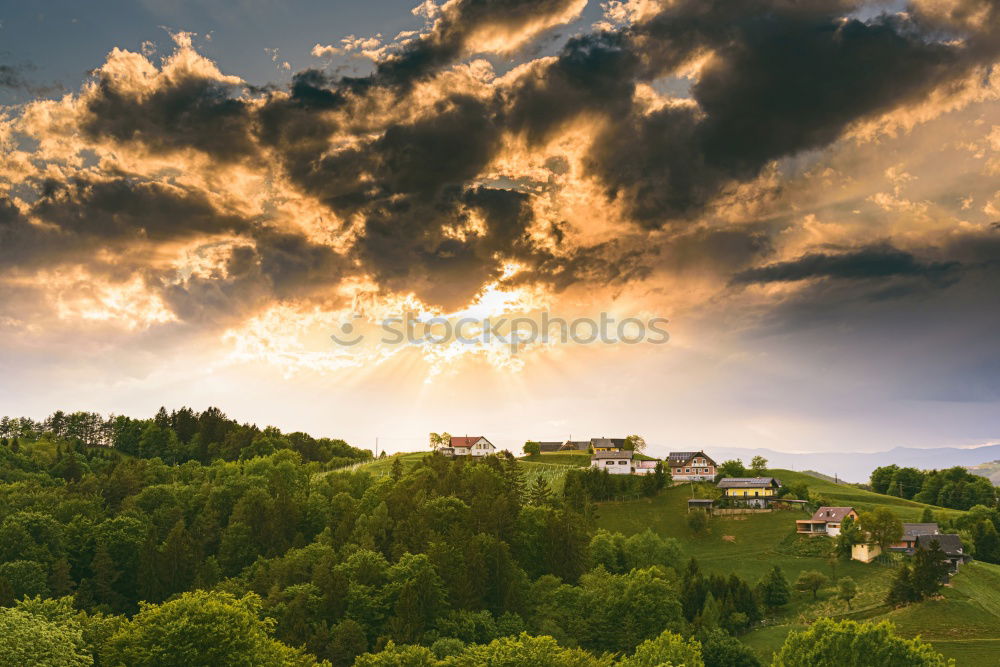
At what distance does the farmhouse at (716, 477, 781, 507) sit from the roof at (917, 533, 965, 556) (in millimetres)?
38052

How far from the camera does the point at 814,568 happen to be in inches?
4956

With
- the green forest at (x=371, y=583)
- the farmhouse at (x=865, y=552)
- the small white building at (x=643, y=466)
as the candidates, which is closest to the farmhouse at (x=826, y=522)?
the farmhouse at (x=865, y=552)

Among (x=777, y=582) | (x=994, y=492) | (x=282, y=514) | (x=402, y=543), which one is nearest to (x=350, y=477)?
(x=282, y=514)

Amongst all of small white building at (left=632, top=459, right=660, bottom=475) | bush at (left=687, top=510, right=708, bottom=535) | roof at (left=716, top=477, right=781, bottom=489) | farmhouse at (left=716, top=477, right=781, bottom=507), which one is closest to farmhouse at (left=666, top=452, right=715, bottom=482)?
small white building at (left=632, top=459, right=660, bottom=475)

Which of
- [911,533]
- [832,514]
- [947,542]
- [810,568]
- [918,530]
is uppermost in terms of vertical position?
[832,514]

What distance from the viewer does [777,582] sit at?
11281 cm

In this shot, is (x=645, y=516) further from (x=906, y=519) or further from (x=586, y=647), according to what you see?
(x=586, y=647)

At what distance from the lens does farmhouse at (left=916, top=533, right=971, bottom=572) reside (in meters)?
122

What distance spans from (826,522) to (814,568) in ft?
64.2

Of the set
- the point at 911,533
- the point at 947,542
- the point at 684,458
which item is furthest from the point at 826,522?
the point at 684,458

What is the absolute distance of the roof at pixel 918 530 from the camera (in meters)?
133

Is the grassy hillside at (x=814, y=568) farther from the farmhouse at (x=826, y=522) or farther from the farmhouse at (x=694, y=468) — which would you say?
the farmhouse at (x=694, y=468)

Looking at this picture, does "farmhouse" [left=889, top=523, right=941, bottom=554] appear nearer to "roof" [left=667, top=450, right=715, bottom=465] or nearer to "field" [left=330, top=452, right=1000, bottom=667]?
"field" [left=330, top=452, right=1000, bottom=667]

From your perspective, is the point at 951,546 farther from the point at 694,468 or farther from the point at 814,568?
the point at 694,468
